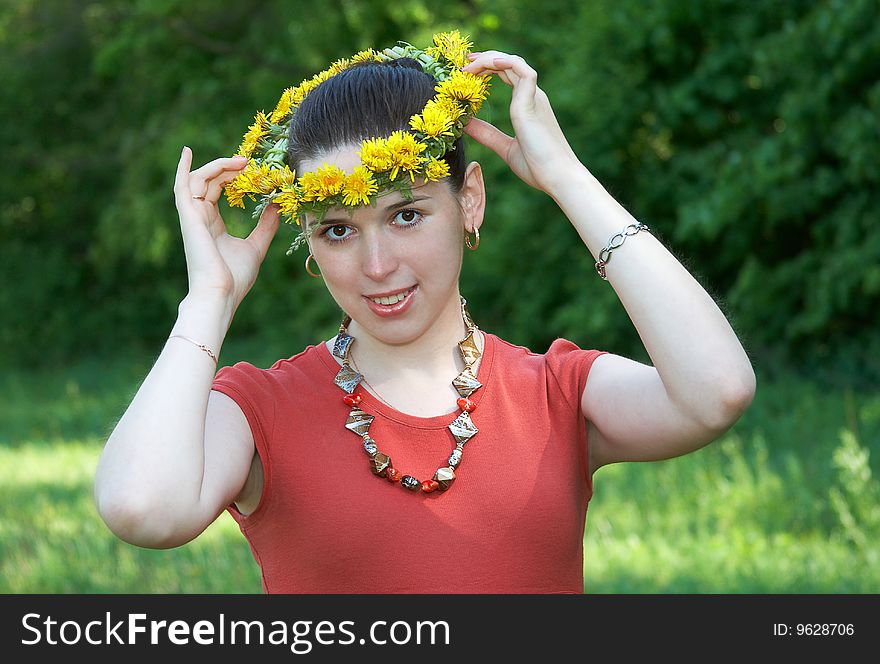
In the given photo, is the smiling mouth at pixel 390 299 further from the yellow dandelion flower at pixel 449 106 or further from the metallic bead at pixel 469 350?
the yellow dandelion flower at pixel 449 106

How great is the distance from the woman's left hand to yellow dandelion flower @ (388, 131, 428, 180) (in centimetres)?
21

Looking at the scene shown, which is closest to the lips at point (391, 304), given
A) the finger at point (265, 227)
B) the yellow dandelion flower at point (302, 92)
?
the finger at point (265, 227)

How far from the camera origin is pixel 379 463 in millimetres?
2346

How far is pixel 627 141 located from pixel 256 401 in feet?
23.6

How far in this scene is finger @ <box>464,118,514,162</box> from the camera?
2.58 m

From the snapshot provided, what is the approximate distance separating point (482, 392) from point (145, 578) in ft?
13.3

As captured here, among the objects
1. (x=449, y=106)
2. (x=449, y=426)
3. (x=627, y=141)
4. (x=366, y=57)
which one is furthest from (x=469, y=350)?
(x=627, y=141)

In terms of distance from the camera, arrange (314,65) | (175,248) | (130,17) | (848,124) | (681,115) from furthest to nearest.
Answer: (175,248) → (130,17) → (314,65) → (681,115) → (848,124)

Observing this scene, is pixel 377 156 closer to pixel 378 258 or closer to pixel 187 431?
pixel 378 258

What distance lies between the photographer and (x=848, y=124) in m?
7.23

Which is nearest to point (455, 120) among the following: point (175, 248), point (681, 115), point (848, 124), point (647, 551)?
point (647, 551)

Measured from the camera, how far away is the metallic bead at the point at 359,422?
2.39m
